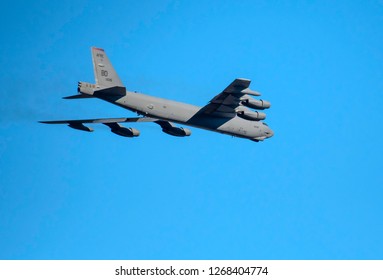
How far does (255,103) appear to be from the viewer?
4956 centimetres

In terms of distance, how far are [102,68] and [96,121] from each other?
3.94 metres

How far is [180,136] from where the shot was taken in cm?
5225

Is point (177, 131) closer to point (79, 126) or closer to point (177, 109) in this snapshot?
point (177, 109)

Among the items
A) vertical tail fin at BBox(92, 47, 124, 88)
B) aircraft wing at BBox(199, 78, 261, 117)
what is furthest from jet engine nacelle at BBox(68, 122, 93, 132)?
aircraft wing at BBox(199, 78, 261, 117)

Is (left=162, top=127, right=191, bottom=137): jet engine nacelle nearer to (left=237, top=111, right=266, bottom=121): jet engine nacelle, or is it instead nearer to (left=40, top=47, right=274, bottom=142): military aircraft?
(left=40, top=47, right=274, bottom=142): military aircraft

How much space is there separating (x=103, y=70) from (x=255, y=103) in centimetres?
821

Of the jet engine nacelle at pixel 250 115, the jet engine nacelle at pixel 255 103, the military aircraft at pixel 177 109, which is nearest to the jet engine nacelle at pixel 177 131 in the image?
the military aircraft at pixel 177 109

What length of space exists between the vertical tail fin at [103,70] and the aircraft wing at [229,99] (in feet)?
16.8

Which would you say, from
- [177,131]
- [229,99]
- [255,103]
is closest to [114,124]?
[177,131]

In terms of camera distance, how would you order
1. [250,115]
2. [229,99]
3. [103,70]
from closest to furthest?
1. [103,70]
2. [229,99]
3. [250,115]

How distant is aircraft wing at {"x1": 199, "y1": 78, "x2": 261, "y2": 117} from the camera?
46781 mm

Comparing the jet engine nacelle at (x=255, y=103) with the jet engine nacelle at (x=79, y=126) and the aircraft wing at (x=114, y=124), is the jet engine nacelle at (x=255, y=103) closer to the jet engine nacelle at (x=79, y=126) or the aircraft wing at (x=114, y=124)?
the aircraft wing at (x=114, y=124)
